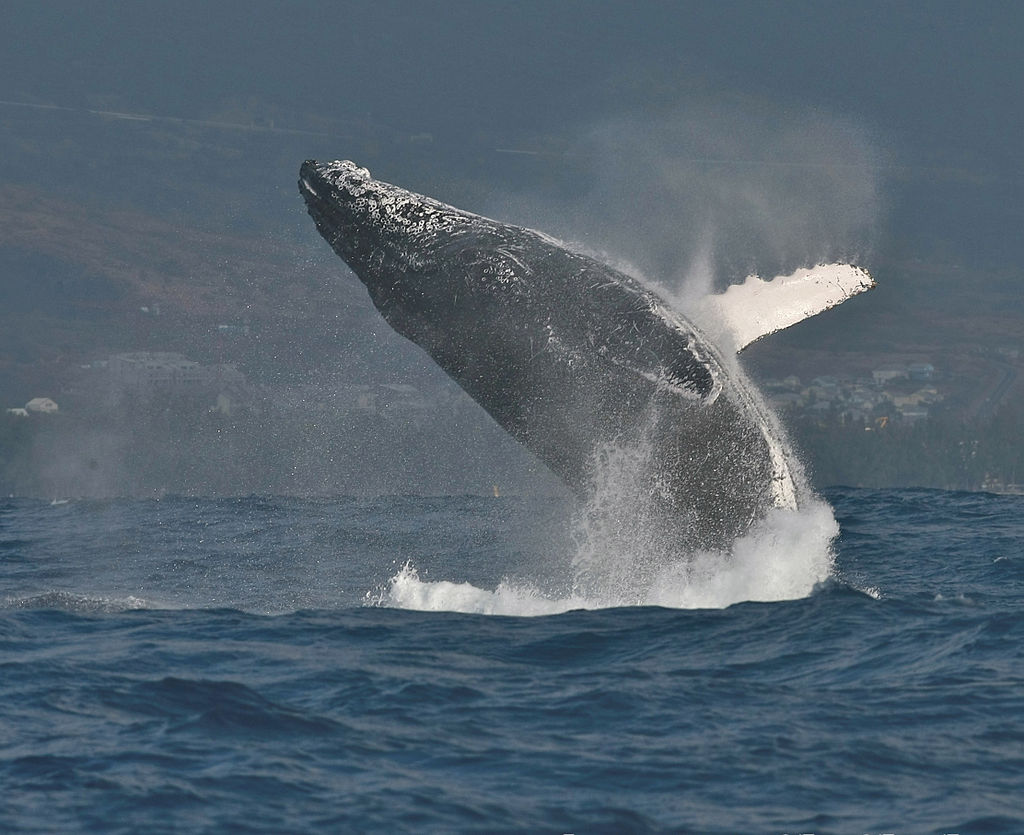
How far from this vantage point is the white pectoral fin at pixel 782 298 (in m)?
16.5

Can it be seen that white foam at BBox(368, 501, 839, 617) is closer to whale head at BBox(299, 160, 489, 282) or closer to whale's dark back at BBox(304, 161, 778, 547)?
whale's dark back at BBox(304, 161, 778, 547)

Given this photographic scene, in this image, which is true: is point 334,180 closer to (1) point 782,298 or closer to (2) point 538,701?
(1) point 782,298

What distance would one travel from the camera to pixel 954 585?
64.3 feet

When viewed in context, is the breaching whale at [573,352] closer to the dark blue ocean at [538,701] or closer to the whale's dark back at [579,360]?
the whale's dark back at [579,360]

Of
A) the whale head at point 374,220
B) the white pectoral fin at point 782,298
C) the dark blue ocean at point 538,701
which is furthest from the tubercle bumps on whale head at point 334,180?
the dark blue ocean at point 538,701

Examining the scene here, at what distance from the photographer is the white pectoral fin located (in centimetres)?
1650

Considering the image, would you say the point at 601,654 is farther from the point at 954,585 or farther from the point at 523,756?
the point at 954,585

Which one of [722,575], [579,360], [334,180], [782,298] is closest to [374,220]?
[334,180]

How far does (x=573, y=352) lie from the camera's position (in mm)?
15078

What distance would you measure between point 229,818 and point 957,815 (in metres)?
4.95

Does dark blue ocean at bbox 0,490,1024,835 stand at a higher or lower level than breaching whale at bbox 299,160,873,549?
lower

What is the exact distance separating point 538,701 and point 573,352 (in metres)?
4.39

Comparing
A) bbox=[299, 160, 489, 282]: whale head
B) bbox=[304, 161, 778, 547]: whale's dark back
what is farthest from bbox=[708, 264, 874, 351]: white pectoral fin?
bbox=[299, 160, 489, 282]: whale head

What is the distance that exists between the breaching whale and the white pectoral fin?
0.07 meters
